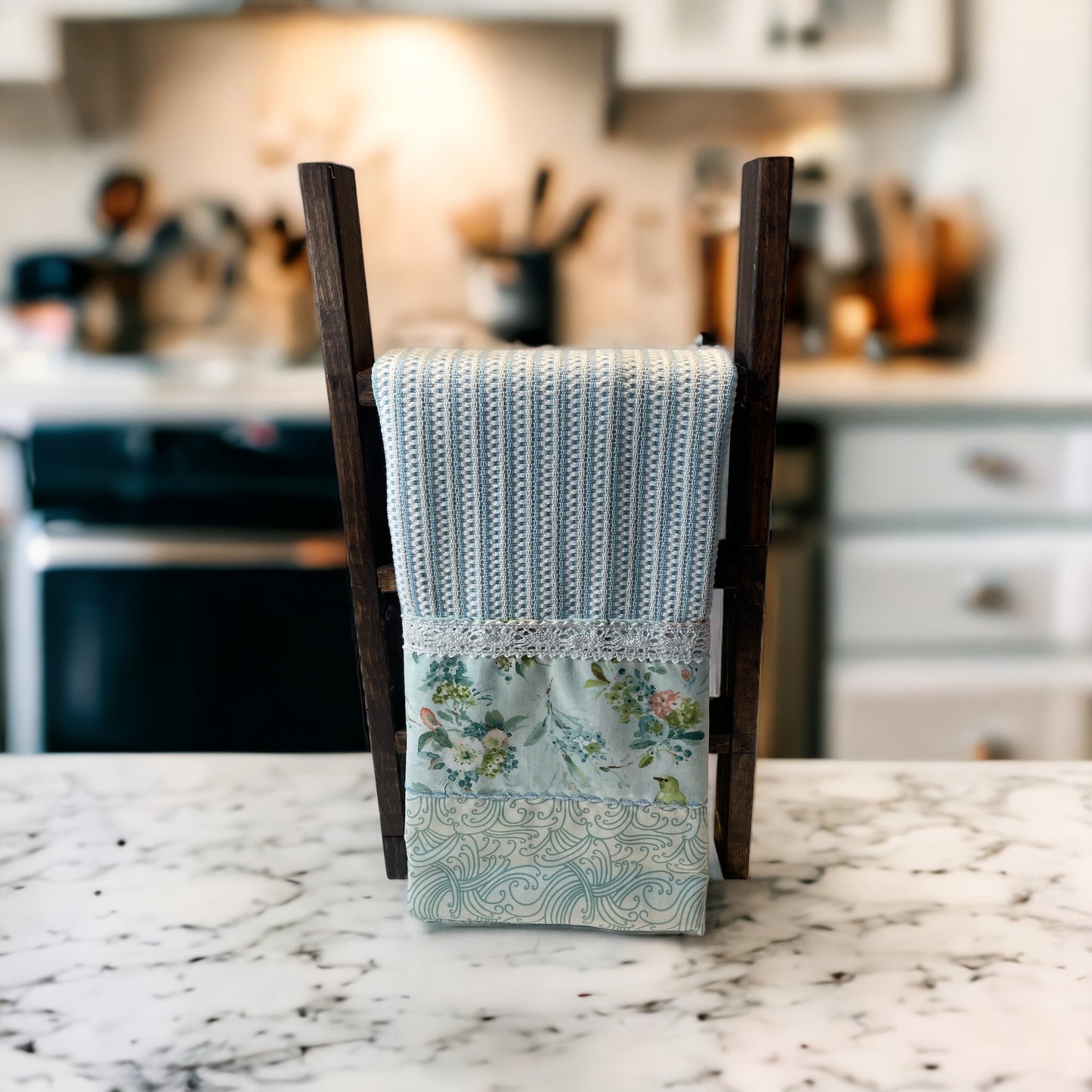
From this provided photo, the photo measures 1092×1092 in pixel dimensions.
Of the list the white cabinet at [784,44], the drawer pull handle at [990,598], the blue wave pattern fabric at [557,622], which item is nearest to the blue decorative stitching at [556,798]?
the blue wave pattern fabric at [557,622]

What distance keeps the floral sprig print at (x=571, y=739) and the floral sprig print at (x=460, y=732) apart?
13 mm

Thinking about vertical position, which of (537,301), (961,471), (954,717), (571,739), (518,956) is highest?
(537,301)

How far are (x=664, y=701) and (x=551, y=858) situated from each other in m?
0.11

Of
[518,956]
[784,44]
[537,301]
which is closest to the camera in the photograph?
[518,956]

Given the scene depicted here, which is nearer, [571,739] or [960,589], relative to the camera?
[571,739]

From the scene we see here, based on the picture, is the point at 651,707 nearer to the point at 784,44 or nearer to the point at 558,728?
the point at 558,728

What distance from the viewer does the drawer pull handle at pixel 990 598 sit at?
65.5 inches

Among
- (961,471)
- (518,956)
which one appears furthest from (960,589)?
(518,956)

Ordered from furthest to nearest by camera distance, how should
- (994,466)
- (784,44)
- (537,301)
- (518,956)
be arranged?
(537,301) < (784,44) < (994,466) < (518,956)

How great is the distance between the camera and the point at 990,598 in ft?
5.47

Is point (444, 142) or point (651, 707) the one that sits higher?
point (444, 142)

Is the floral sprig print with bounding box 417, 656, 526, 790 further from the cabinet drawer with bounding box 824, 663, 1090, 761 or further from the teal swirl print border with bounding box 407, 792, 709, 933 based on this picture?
the cabinet drawer with bounding box 824, 663, 1090, 761

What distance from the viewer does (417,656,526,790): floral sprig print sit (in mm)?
612

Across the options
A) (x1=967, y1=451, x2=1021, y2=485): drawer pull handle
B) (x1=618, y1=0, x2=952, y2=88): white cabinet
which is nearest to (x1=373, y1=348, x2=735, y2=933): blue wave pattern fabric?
(x1=967, y1=451, x2=1021, y2=485): drawer pull handle
